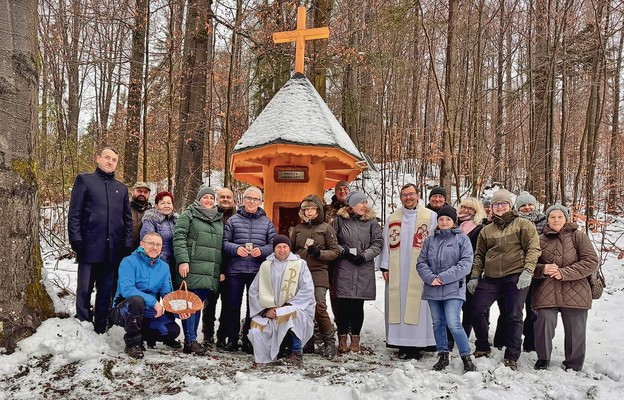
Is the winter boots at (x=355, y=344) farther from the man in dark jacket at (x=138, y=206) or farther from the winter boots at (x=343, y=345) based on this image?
the man in dark jacket at (x=138, y=206)

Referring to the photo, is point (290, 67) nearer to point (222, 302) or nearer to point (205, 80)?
point (205, 80)

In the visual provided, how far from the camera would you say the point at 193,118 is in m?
9.03

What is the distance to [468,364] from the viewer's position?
383 cm

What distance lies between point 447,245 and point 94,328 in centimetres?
341

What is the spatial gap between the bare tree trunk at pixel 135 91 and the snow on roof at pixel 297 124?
456cm

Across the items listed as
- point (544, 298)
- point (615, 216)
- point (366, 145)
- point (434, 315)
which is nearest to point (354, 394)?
point (434, 315)

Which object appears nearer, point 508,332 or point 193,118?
point 508,332

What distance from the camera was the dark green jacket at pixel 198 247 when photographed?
171 inches

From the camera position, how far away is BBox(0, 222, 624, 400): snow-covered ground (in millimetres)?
2941

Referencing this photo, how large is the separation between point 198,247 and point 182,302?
2.03 ft

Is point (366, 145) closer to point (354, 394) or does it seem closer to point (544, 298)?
point (544, 298)

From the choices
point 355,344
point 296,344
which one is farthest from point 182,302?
point 355,344

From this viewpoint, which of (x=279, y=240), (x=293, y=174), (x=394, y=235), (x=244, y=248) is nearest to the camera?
(x=279, y=240)

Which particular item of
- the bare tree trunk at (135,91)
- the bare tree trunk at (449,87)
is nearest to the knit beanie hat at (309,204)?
the bare tree trunk at (449,87)
